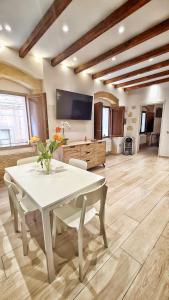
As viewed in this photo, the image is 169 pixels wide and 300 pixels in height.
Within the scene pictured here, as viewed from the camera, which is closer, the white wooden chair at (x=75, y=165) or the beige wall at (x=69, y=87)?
the white wooden chair at (x=75, y=165)

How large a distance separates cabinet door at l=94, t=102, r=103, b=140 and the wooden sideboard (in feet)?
1.82

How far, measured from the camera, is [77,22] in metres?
2.04

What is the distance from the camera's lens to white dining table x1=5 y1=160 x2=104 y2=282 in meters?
1.02

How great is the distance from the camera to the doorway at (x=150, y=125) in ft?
23.7

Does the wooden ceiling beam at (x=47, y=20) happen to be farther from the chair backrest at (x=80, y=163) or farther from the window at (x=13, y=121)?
the chair backrest at (x=80, y=163)

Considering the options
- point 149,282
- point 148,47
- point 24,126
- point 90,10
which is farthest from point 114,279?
point 148,47

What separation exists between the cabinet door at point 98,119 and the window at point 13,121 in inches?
85.0

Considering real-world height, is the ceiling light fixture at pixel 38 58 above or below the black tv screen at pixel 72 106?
above

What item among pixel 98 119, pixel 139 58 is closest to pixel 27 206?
pixel 98 119

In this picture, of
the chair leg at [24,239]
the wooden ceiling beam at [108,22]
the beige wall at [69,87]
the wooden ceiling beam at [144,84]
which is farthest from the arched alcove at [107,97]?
the chair leg at [24,239]

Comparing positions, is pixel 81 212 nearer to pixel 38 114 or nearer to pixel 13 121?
pixel 38 114

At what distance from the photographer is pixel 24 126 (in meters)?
3.44

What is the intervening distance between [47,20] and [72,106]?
1.88 m

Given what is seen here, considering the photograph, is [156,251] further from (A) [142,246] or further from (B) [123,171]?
(B) [123,171]
